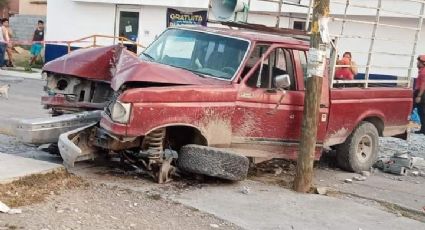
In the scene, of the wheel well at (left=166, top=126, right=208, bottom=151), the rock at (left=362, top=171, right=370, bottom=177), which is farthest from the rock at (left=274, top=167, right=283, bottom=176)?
the wheel well at (left=166, top=126, right=208, bottom=151)

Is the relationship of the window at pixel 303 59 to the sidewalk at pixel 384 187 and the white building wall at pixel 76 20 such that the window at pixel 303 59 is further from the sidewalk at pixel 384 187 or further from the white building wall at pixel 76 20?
the white building wall at pixel 76 20

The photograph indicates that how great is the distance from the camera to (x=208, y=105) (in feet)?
22.8

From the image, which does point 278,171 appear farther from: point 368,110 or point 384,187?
point 368,110

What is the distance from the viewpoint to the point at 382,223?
6504 mm

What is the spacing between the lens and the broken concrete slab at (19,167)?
6469 millimetres

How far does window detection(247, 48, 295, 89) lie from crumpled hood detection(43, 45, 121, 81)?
1721 mm

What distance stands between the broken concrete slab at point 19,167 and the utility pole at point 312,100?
9.12ft

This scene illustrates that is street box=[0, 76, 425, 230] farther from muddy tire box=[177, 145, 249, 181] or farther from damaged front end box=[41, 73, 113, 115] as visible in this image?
damaged front end box=[41, 73, 113, 115]

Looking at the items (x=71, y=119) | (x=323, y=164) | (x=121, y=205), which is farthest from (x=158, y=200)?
(x=323, y=164)

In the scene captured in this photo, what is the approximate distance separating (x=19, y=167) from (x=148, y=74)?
1765 mm

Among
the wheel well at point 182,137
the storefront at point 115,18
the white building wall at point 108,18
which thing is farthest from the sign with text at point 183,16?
the wheel well at point 182,137

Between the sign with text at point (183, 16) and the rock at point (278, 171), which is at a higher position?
the sign with text at point (183, 16)

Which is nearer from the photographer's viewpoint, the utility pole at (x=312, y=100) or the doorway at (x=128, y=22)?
the utility pole at (x=312, y=100)

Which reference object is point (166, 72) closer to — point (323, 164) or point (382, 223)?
point (382, 223)
